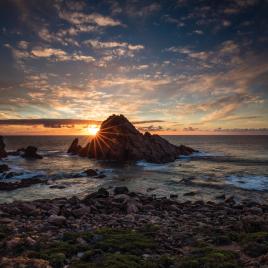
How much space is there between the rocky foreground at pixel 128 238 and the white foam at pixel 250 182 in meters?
16.9

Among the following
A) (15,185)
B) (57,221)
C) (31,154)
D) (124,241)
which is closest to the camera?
(124,241)

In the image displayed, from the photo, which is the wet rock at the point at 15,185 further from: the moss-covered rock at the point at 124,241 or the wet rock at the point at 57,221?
the moss-covered rock at the point at 124,241

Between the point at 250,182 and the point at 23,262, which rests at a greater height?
the point at 23,262

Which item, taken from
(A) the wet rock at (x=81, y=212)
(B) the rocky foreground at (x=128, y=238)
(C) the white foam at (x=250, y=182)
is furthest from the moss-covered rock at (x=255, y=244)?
(C) the white foam at (x=250, y=182)

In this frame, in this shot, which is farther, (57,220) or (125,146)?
(125,146)

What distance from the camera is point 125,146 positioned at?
79.2 meters

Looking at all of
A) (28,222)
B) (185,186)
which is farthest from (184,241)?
(185,186)

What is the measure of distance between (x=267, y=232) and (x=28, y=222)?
52.3 ft

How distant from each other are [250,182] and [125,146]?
4331cm

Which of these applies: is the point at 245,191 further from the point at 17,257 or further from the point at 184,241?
the point at 17,257

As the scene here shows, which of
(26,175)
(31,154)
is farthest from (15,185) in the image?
(31,154)

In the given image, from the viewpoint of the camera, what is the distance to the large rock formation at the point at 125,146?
3004 inches

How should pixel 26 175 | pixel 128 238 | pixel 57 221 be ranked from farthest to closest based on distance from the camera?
pixel 26 175
pixel 57 221
pixel 128 238

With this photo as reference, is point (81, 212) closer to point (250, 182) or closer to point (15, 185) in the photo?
point (15, 185)
